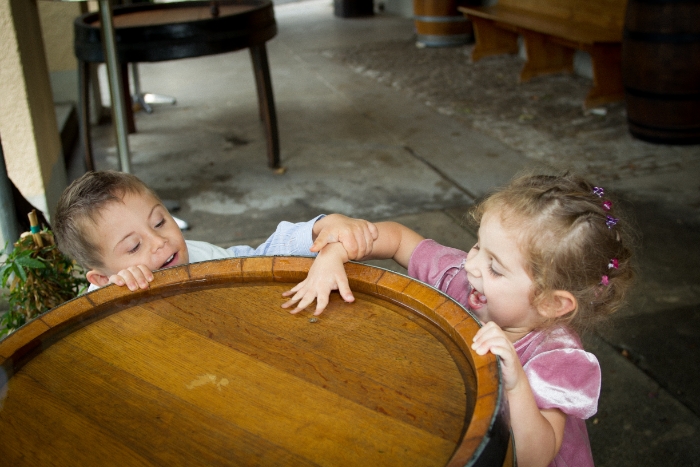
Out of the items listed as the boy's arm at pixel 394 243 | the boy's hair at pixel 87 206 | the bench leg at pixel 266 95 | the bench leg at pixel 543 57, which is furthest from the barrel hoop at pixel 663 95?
the boy's hair at pixel 87 206

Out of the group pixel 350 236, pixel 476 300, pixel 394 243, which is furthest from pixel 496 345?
pixel 394 243

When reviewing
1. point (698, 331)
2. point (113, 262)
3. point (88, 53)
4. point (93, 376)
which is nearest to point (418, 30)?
point (88, 53)

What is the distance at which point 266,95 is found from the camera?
375 cm

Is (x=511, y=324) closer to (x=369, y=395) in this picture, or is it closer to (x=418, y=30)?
(x=369, y=395)

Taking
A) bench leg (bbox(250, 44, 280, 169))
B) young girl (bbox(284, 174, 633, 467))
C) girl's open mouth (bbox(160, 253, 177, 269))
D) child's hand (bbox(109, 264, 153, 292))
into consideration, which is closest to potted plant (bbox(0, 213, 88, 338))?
girl's open mouth (bbox(160, 253, 177, 269))

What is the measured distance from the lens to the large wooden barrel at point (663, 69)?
377 cm

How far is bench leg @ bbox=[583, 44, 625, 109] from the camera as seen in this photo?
4855mm

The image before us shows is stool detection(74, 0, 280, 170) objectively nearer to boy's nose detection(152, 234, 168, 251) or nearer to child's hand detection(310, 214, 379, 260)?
boy's nose detection(152, 234, 168, 251)

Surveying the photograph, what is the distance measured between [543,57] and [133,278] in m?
5.31

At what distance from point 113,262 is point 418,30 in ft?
21.4

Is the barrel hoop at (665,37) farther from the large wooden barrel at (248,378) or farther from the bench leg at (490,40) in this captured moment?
the large wooden barrel at (248,378)

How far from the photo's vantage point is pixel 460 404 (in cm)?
95

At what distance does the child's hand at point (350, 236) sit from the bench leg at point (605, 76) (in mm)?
3939

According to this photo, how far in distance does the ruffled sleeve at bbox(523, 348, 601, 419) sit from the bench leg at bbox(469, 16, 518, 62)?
5.81m
